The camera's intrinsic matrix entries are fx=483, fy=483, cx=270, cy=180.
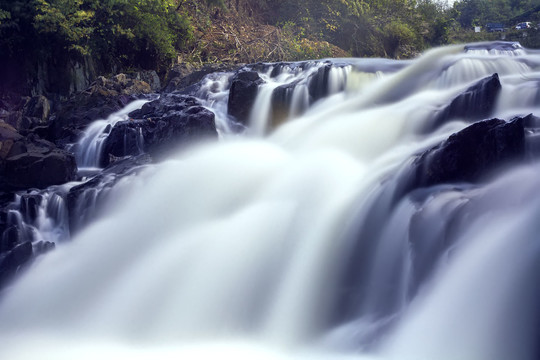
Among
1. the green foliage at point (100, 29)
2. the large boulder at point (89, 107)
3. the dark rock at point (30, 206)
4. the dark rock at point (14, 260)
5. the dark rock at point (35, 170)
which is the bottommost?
the dark rock at point (14, 260)

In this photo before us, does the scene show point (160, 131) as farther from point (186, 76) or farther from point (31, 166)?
point (186, 76)

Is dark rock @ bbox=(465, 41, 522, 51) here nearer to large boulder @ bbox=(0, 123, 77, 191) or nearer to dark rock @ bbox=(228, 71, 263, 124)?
dark rock @ bbox=(228, 71, 263, 124)

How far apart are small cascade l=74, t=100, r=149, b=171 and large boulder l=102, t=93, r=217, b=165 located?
23cm

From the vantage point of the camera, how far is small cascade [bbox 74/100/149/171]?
1020 cm

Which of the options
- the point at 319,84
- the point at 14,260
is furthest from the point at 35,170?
the point at 319,84

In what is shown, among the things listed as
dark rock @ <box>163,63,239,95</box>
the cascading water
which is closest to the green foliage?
dark rock @ <box>163,63,239,95</box>

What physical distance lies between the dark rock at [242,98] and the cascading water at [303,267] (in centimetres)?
316

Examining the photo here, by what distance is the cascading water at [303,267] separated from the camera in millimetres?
3936

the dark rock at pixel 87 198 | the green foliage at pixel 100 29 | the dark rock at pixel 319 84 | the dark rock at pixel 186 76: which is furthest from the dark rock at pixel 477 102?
the green foliage at pixel 100 29

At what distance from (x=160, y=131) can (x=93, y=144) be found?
5.78ft

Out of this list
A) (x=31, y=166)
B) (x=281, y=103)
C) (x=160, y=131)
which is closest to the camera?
(x=31, y=166)

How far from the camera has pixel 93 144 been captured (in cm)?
1044

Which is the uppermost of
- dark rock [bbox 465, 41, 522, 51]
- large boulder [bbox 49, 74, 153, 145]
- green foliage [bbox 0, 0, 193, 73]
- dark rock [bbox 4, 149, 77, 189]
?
green foliage [bbox 0, 0, 193, 73]

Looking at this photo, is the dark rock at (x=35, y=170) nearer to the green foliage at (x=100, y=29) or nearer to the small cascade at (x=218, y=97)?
the small cascade at (x=218, y=97)
